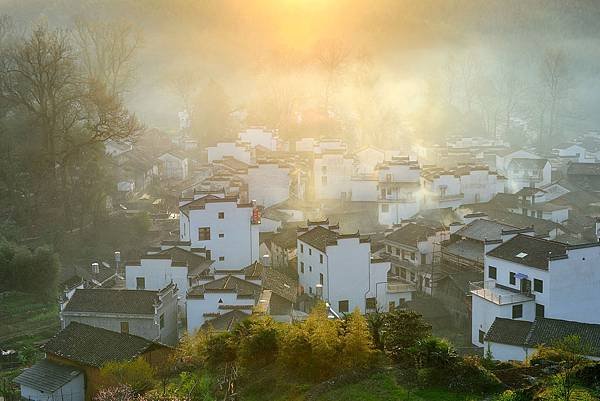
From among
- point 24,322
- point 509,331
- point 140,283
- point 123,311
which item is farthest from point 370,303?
point 24,322

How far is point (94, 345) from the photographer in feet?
41.2

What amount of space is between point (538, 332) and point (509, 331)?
1.87 ft

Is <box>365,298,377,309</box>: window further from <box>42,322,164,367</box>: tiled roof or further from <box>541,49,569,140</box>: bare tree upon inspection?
<box>541,49,569,140</box>: bare tree

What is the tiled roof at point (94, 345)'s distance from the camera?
12.2 meters

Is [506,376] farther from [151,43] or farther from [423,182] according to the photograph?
[151,43]

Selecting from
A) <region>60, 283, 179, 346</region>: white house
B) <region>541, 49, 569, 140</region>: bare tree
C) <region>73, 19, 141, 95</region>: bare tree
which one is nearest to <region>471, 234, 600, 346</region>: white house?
<region>60, 283, 179, 346</region>: white house

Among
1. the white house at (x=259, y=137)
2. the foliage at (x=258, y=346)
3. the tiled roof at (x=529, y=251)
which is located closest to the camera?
the foliage at (x=258, y=346)

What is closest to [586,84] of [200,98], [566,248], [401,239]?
[200,98]

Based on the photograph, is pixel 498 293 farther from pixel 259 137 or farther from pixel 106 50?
pixel 106 50

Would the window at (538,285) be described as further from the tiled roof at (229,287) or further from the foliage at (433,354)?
the foliage at (433,354)

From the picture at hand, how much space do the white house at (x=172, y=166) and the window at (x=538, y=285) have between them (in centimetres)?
1727

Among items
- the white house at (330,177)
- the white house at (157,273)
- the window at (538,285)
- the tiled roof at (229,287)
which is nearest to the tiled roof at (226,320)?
the tiled roof at (229,287)

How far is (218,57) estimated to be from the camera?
55.7 metres

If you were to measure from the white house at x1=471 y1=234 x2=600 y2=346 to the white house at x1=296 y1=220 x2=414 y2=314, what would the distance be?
2519mm
